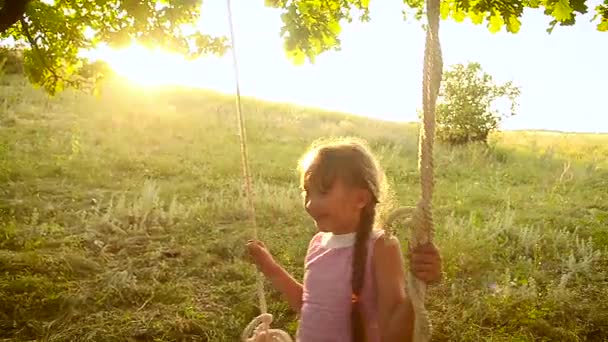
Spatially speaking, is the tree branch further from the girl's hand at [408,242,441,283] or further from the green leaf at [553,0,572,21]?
the girl's hand at [408,242,441,283]

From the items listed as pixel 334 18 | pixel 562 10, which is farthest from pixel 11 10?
pixel 562 10

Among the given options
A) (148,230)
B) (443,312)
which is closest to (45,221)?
(148,230)

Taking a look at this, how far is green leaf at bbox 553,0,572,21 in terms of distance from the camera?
4312 mm

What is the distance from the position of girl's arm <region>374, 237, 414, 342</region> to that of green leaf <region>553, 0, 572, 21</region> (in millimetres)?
2607

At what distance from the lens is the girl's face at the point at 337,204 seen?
263cm

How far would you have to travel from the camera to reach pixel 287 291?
3.10 meters

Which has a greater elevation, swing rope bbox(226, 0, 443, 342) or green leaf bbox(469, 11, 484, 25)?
green leaf bbox(469, 11, 484, 25)

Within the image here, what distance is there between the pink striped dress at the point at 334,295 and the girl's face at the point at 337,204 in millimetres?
95

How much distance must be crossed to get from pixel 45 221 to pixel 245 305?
3.30 m

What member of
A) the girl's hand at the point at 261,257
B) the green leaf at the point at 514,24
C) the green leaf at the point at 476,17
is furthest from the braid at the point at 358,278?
the green leaf at the point at 476,17

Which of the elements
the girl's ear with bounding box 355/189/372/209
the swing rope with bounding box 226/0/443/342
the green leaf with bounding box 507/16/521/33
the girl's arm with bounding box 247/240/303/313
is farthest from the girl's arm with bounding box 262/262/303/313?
the green leaf with bounding box 507/16/521/33

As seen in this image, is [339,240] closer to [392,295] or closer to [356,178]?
[356,178]

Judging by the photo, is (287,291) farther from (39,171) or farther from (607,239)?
(39,171)

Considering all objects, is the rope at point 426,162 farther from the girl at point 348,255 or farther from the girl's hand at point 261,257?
the girl's hand at point 261,257
